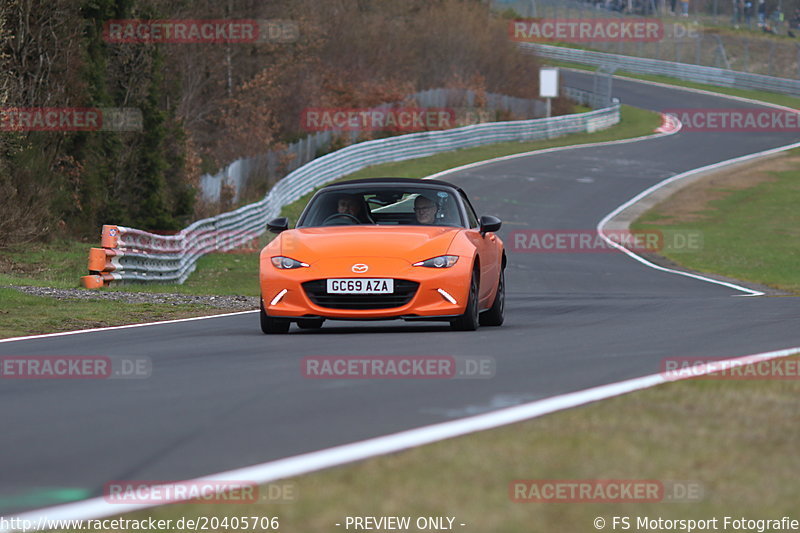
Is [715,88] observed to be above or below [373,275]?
below

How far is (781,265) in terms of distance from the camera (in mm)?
29062

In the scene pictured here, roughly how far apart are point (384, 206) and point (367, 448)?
816 cm

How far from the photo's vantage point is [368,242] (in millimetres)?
11867

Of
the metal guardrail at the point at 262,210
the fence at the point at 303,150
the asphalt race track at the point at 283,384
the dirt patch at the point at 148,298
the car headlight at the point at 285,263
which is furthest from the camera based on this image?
the fence at the point at 303,150

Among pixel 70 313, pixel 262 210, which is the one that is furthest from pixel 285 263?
pixel 262 210

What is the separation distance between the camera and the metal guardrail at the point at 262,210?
20.8 metres

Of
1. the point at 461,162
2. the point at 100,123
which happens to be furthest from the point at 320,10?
the point at 100,123

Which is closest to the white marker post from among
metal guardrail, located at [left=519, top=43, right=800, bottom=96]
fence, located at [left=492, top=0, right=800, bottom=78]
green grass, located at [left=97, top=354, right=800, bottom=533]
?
metal guardrail, located at [left=519, top=43, right=800, bottom=96]

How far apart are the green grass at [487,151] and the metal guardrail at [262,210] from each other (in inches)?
17.6

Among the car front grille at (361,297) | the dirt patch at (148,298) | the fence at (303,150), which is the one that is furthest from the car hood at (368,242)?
the fence at (303,150)

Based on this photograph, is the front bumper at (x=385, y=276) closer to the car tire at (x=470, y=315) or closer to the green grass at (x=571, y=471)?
the car tire at (x=470, y=315)

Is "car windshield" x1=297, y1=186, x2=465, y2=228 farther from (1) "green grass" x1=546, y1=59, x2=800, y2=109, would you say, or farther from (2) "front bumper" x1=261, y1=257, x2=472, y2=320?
(1) "green grass" x1=546, y1=59, x2=800, y2=109

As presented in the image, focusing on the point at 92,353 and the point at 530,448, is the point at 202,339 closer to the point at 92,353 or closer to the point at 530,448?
the point at 92,353

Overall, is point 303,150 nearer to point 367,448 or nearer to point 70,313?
point 70,313
